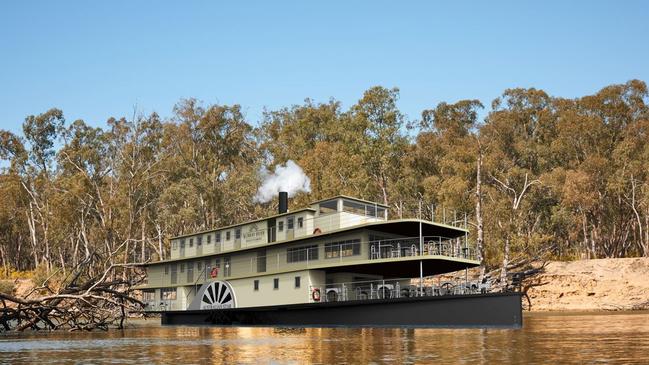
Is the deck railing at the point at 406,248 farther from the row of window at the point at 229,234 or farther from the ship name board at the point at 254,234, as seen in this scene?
the ship name board at the point at 254,234

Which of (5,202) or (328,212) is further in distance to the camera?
(5,202)

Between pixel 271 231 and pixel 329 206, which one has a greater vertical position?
pixel 329 206

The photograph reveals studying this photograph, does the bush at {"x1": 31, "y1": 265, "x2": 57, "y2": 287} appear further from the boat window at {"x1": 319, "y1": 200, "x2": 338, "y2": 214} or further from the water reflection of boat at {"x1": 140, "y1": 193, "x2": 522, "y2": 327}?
the boat window at {"x1": 319, "y1": 200, "x2": 338, "y2": 214}

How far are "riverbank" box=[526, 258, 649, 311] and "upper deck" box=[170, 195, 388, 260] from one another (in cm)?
2253

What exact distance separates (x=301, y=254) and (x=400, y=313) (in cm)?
704

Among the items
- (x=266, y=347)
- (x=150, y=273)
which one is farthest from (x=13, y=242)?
(x=266, y=347)

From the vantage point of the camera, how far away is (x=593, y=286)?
52.4 metres

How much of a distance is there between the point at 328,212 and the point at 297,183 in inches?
852

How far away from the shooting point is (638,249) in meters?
67.2

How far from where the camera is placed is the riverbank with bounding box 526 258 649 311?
50781 millimetres

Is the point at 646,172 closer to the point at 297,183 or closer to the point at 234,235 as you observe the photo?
the point at 297,183

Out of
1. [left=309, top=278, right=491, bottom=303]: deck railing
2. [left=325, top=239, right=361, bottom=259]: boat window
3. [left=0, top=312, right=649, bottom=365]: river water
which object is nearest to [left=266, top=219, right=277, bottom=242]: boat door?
[left=325, top=239, right=361, bottom=259]: boat window

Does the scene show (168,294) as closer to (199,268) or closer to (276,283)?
(199,268)

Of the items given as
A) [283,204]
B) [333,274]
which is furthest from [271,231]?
[333,274]
